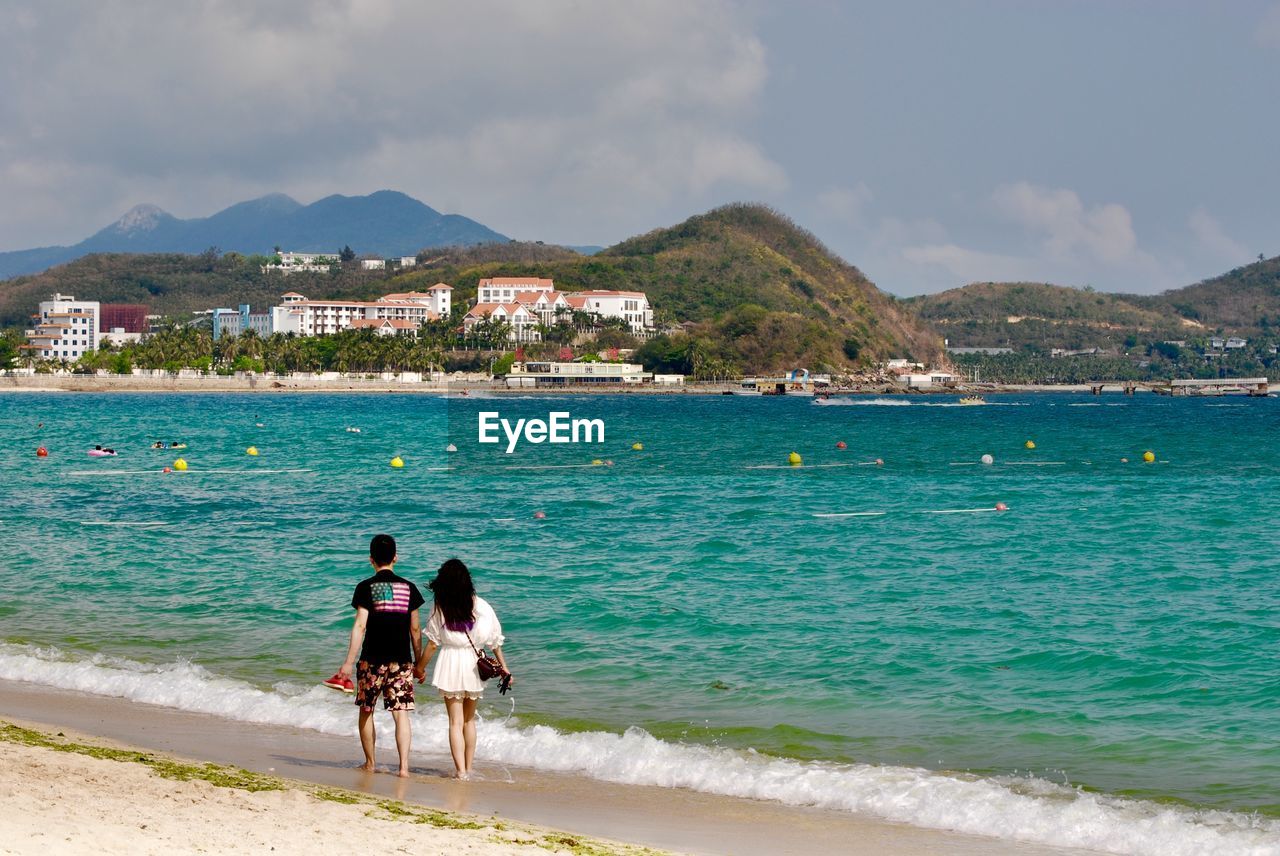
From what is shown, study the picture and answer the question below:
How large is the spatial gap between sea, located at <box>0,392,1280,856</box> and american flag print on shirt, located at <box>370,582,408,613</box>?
236cm

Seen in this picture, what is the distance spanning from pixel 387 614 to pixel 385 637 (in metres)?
0.24

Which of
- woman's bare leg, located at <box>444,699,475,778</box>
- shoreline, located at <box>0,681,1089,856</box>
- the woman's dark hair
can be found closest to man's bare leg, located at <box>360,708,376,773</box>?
shoreline, located at <box>0,681,1089,856</box>

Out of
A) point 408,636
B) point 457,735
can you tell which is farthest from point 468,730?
point 408,636

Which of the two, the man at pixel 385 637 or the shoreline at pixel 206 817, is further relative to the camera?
the man at pixel 385 637

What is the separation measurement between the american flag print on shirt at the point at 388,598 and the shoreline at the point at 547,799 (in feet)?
4.99

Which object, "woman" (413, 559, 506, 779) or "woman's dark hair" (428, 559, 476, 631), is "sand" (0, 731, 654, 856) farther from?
"woman's dark hair" (428, 559, 476, 631)

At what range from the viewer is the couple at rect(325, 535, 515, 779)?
1108 centimetres

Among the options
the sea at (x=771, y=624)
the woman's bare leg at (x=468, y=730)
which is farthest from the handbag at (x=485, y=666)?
the sea at (x=771, y=624)

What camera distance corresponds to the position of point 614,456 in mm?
67688

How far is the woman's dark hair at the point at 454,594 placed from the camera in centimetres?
1111

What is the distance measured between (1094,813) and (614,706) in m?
5.70

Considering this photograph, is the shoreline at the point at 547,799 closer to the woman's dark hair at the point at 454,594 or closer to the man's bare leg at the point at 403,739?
the man's bare leg at the point at 403,739

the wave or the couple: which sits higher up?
the couple

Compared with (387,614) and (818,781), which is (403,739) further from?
(818,781)
